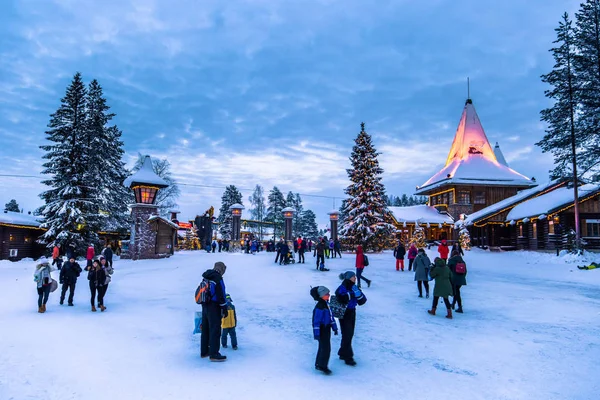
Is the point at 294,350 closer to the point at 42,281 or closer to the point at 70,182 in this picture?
the point at 42,281

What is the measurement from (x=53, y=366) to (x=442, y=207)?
44.8 m

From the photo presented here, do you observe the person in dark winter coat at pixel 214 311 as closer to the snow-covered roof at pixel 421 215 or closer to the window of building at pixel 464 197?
the snow-covered roof at pixel 421 215

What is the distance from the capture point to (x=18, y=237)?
96.2 feet

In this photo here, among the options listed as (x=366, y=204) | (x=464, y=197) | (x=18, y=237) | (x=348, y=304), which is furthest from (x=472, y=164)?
(x=18, y=237)

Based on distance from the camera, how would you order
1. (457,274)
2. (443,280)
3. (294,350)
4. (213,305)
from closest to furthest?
(213,305) → (294,350) → (443,280) → (457,274)


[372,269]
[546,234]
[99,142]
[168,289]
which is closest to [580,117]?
[546,234]

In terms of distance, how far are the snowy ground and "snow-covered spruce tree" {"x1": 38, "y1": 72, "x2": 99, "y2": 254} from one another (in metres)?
14.7

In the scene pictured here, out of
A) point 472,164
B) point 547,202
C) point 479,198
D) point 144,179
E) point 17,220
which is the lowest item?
point 17,220

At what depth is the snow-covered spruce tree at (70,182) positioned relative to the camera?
87.6ft

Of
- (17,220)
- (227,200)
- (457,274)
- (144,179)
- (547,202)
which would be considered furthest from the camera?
(227,200)

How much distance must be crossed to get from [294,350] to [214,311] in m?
1.87

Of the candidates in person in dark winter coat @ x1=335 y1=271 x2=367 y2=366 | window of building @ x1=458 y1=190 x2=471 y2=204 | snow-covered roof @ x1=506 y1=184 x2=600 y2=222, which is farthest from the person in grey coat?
window of building @ x1=458 y1=190 x2=471 y2=204

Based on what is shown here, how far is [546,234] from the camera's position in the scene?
30469mm

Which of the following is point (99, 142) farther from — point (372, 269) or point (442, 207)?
point (442, 207)
